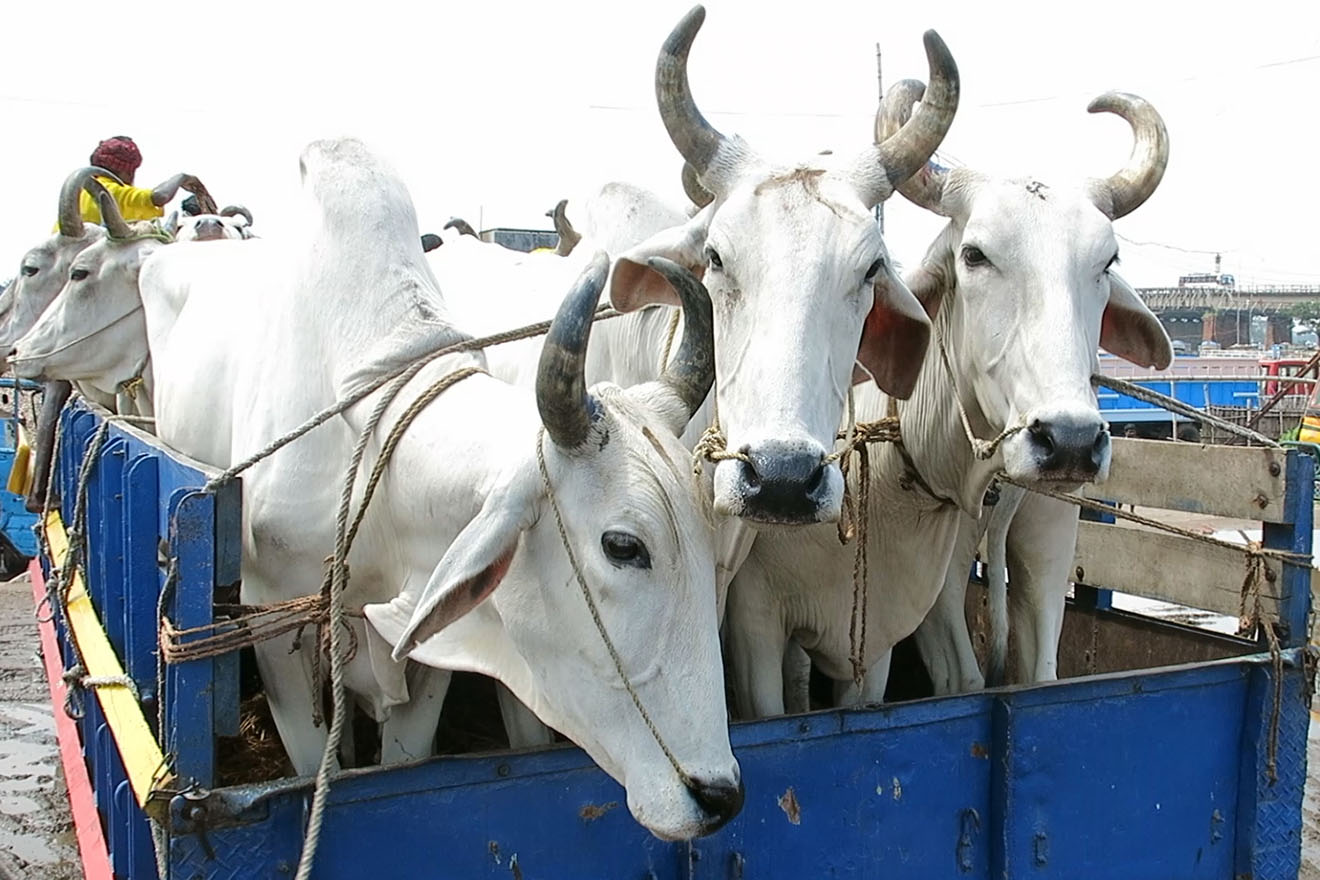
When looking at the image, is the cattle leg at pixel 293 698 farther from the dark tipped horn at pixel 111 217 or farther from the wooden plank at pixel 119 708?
the dark tipped horn at pixel 111 217

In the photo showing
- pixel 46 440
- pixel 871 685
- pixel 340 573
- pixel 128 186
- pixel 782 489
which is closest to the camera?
pixel 782 489

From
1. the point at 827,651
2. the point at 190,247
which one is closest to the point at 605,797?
the point at 827,651

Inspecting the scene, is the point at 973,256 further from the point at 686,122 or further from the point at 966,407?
the point at 686,122

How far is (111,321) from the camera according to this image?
18.2 feet

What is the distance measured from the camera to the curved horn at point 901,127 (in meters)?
3.20

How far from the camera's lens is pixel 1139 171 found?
10.6ft

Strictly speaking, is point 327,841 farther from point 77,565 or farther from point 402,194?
point 77,565

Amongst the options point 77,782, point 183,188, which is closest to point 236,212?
point 183,188

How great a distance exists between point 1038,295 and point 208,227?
4.58 metres

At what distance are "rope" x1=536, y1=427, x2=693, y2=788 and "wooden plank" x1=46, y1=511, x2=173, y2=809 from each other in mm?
808

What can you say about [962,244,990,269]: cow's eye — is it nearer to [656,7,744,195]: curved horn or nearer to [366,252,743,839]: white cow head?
[656,7,744,195]: curved horn

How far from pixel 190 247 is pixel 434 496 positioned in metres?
3.19

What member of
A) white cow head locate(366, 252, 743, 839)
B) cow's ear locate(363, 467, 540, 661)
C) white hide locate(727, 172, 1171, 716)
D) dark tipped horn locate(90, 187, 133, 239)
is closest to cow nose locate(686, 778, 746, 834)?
white cow head locate(366, 252, 743, 839)

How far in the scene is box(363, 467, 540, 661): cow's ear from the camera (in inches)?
85.5
